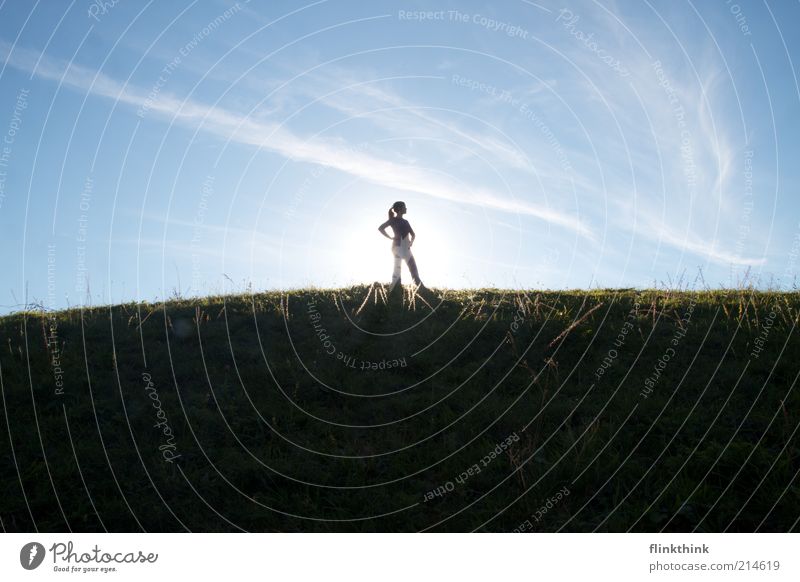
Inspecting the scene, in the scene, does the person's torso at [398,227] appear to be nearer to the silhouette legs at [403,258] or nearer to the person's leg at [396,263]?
the silhouette legs at [403,258]

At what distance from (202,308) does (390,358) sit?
6.22m

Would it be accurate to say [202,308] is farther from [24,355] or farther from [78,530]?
[78,530]

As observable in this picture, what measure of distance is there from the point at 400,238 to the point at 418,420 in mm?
9655

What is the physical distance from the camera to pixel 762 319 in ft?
38.3

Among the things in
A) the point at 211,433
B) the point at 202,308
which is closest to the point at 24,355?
the point at 202,308
